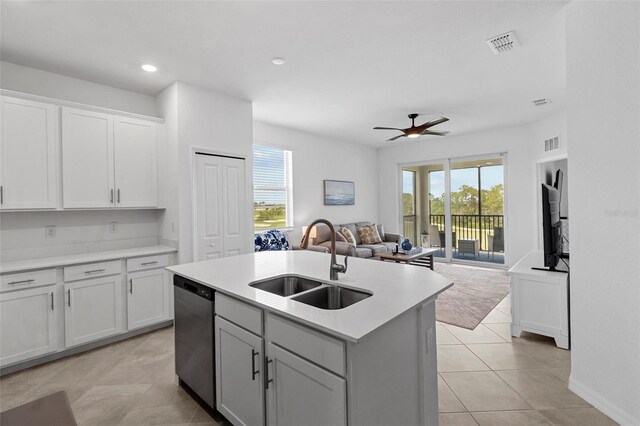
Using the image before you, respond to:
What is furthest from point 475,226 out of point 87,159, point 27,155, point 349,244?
point 27,155

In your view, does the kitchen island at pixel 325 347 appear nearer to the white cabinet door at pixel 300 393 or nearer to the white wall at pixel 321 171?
the white cabinet door at pixel 300 393

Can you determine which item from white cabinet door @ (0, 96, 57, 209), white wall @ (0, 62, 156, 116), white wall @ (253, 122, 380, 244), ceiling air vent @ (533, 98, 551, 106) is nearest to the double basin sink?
white cabinet door @ (0, 96, 57, 209)

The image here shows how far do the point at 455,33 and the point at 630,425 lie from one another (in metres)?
2.93

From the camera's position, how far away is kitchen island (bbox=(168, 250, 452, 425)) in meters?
1.16

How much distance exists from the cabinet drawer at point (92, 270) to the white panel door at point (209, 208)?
0.80 m

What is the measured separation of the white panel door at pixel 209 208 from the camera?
352cm

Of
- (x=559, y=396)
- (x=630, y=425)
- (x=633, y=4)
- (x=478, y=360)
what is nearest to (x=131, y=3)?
(x=633, y=4)

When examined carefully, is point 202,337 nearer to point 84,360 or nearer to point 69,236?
point 84,360

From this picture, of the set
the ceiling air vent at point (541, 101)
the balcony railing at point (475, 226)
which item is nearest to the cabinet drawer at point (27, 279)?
the ceiling air vent at point (541, 101)

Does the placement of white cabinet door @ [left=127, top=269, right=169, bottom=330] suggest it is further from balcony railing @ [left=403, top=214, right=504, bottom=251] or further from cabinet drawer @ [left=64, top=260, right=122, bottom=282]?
balcony railing @ [left=403, top=214, right=504, bottom=251]

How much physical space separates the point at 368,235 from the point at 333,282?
463 cm

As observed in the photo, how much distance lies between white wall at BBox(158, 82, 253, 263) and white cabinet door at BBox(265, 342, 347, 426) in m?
2.38

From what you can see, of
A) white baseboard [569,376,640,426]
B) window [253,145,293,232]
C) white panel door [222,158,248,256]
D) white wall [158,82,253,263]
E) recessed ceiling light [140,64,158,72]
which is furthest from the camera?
window [253,145,293,232]

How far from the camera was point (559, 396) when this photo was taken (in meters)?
2.07
